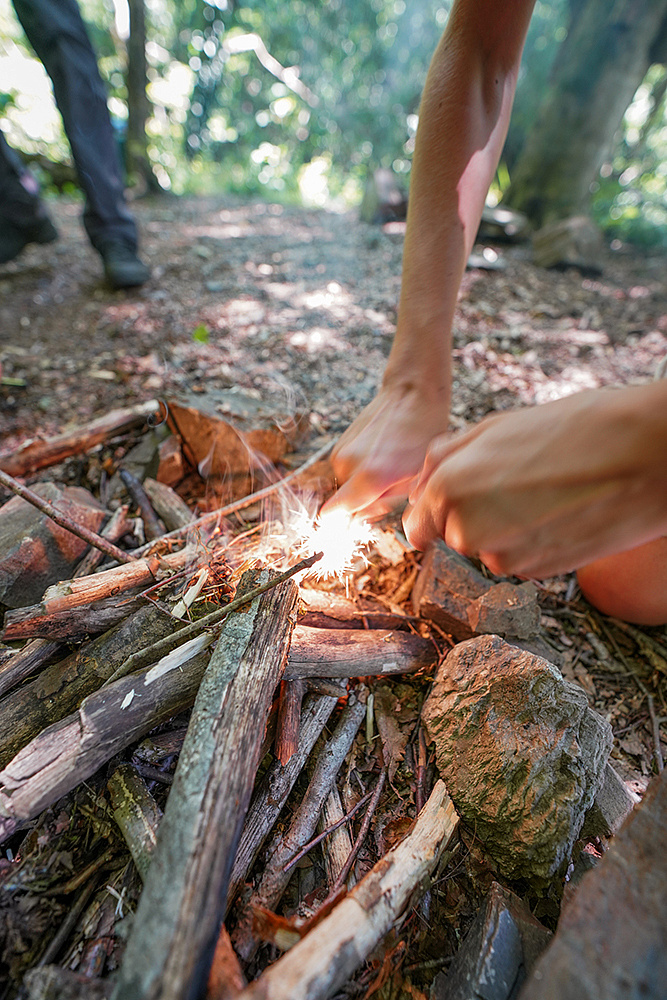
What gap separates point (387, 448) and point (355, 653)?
2.33 feet

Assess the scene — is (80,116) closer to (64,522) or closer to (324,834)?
(64,522)

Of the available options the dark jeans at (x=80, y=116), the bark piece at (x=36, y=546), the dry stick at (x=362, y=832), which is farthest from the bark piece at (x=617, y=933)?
the dark jeans at (x=80, y=116)

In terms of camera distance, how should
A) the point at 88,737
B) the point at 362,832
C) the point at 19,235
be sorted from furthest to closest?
1. the point at 19,235
2. the point at 362,832
3. the point at 88,737

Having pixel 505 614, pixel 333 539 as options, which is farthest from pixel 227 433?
pixel 505 614

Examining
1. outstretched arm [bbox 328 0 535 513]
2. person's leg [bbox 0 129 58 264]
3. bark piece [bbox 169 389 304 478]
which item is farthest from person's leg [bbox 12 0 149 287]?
outstretched arm [bbox 328 0 535 513]

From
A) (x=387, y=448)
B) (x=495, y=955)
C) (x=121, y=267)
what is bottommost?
(x=495, y=955)

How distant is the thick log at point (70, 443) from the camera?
7.29ft

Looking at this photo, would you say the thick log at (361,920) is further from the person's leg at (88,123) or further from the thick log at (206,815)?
the person's leg at (88,123)

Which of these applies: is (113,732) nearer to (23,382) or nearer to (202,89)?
(23,382)

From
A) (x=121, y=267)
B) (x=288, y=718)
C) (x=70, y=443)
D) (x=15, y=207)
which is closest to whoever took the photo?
(x=288, y=718)

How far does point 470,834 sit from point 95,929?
3.31 feet

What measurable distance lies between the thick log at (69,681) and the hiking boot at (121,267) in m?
3.96

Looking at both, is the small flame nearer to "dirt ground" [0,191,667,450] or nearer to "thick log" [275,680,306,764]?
"thick log" [275,680,306,764]

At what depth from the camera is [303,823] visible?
1320 millimetres
